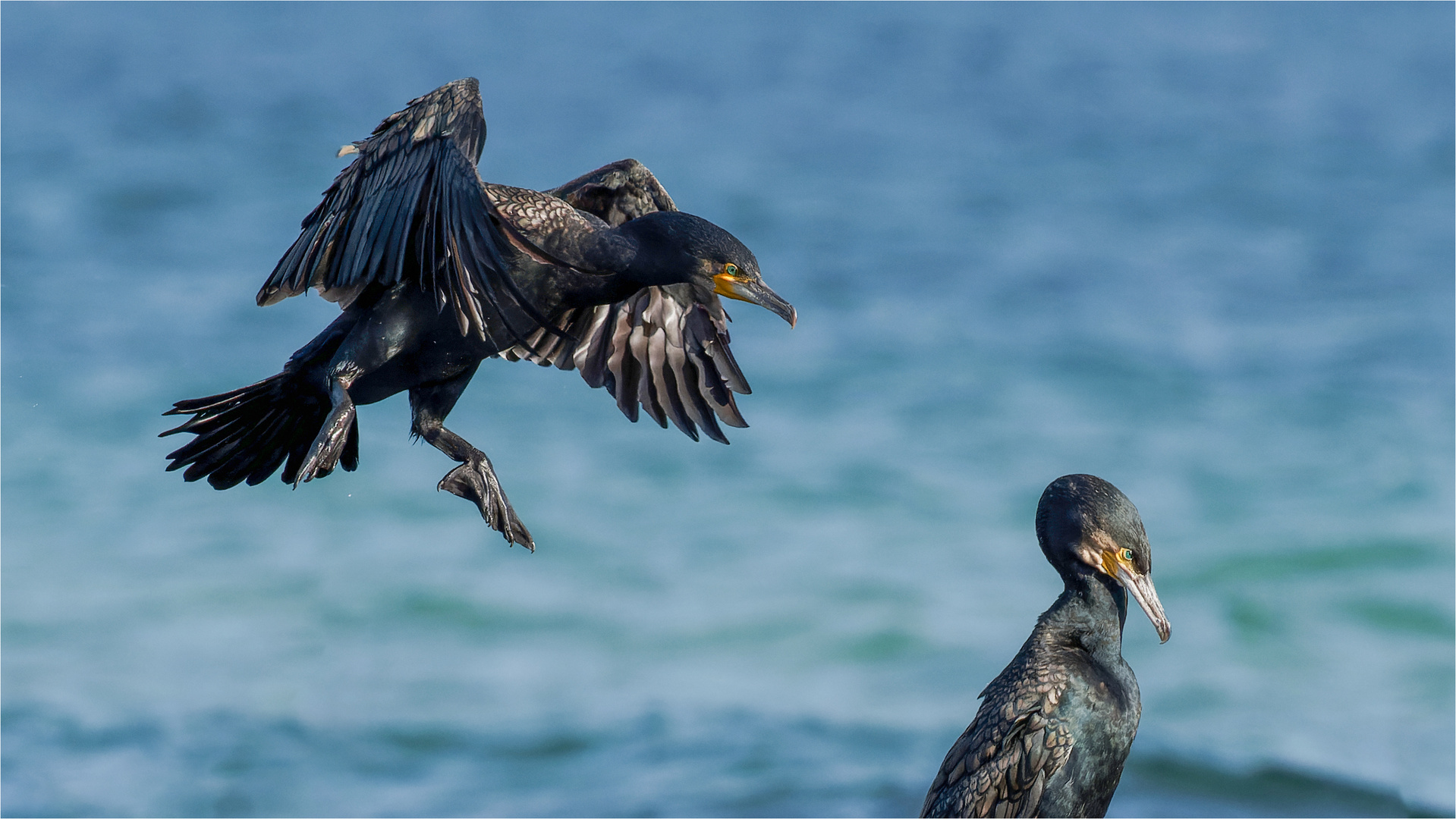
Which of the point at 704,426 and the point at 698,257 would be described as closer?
the point at 698,257

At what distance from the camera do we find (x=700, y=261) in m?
7.35

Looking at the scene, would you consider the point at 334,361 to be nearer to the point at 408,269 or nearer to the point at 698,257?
the point at 408,269

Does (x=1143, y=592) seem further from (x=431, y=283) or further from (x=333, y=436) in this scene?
(x=333, y=436)

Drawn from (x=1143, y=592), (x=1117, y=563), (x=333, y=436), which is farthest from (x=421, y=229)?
(x=1143, y=592)

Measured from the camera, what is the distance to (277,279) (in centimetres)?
761

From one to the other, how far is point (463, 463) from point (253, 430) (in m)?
1.01

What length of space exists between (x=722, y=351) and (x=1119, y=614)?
2.39 m

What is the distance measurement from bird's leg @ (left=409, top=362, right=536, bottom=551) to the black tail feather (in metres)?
0.45

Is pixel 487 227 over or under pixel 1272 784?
under

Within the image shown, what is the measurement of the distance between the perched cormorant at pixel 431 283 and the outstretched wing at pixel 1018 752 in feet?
5.76

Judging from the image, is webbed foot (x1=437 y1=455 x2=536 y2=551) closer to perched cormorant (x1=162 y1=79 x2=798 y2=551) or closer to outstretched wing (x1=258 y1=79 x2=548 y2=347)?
perched cormorant (x1=162 y1=79 x2=798 y2=551)

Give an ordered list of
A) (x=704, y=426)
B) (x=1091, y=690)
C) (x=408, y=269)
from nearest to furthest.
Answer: (x=1091, y=690) → (x=408, y=269) → (x=704, y=426)

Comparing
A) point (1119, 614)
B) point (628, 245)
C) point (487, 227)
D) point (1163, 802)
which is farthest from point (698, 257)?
point (1163, 802)

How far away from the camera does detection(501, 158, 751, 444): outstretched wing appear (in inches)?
336
